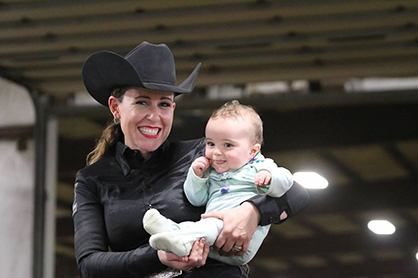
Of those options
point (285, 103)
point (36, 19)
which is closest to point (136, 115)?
point (36, 19)

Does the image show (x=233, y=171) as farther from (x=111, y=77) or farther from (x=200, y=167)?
(x=111, y=77)

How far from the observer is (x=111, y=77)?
219cm

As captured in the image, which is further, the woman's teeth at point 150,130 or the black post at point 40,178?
the black post at point 40,178

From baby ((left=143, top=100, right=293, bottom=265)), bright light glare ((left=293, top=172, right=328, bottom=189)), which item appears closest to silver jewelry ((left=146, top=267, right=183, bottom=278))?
baby ((left=143, top=100, right=293, bottom=265))

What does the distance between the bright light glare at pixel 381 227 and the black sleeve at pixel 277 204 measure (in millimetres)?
4269

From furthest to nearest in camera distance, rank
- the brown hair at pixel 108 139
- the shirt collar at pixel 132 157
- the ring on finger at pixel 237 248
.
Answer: the brown hair at pixel 108 139 → the shirt collar at pixel 132 157 → the ring on finger at pixel 237 248

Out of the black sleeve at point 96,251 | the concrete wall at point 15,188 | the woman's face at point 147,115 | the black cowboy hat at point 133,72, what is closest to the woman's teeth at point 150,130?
the woman's face at point 147,115

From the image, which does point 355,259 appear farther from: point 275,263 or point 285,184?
point 285,184

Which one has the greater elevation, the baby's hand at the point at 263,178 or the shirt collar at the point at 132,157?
the shirt collar at the point at 132,157

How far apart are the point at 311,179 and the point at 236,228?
4556mm

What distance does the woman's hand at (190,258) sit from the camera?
73.9 inches

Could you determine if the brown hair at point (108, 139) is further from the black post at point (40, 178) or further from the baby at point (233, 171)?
the black post at point (40, 178)

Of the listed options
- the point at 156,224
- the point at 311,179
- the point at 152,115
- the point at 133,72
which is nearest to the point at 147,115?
the point at 152,115

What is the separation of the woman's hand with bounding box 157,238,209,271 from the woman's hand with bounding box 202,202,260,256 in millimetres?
64
